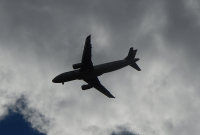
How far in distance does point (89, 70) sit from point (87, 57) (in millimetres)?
3171

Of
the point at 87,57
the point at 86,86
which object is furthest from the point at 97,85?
the point at 87,57

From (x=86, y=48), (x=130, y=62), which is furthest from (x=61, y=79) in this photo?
(x=130, y=62)

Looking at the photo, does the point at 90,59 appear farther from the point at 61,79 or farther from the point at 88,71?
the point at 61,79

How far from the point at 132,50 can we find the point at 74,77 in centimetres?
1504

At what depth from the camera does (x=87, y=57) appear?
3353 cm

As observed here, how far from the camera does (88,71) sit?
117ft

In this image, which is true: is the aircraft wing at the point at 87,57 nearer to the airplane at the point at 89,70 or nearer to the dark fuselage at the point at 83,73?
the airplane at the point at 89,70

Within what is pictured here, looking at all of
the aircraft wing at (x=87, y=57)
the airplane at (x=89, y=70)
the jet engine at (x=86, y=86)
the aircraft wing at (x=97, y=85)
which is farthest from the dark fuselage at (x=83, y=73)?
the jet engine at (x=86, y=86)

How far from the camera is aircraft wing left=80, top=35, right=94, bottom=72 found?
3169cm

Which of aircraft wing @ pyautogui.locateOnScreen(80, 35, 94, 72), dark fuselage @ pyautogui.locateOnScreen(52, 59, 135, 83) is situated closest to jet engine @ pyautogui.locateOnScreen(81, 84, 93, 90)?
dark fuselage @ pyautogui.locateOnScreen(52, 59, 135, 83)

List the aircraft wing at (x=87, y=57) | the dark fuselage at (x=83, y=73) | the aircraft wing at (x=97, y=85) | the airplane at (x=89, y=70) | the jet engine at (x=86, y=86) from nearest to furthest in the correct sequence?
the aircraft wing at (x=87, y=57) < the airplane at (x=89, y=70) < the dark fuselage at (x=83, y=73) < the aircraft wing at (x=97, y=85) < the jet engine at (x=86, y=86)

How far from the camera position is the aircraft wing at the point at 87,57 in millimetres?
31688

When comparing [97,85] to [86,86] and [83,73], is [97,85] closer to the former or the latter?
[86,86]

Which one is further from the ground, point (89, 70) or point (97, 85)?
point (97, 85)
